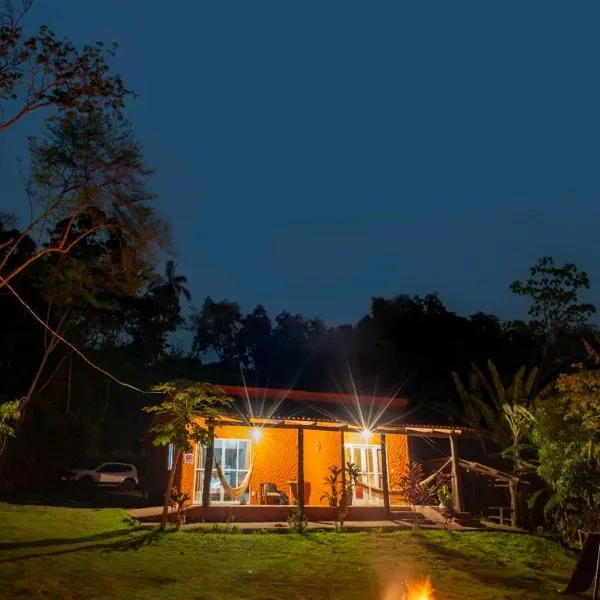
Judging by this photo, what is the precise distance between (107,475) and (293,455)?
520 inches

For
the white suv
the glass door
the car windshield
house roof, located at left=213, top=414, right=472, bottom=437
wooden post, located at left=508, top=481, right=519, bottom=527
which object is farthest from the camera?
the car windshield

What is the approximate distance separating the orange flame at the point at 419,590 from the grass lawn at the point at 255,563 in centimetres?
16

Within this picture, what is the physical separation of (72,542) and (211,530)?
9.56ft

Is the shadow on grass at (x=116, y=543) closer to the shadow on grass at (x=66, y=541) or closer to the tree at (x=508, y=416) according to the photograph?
the shadow on grass at (x=66, y=541)

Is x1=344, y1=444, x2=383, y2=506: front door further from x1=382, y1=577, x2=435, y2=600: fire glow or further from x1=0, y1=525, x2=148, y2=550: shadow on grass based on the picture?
x1=382, y1=577, x2=435, y2=600: fire glow

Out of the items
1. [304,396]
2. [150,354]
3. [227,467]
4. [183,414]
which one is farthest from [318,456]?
[150,354]

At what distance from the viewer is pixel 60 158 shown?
39.3 feet

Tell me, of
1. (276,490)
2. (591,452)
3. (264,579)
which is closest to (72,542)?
(264,579)

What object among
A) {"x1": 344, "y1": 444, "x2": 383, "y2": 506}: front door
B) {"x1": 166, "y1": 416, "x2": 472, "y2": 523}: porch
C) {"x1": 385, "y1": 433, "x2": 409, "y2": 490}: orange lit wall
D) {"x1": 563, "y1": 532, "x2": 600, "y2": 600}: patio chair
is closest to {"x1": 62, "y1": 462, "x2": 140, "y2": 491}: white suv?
{"x1": 166, "y1": 416, "x2": 472, "y2": 523}: porch

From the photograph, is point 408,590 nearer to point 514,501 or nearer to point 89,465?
point 514,501

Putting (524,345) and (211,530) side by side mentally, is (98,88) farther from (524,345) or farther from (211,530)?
(524,345)

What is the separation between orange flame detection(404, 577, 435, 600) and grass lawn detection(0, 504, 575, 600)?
0.53 ft

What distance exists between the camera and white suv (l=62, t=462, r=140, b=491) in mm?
26453

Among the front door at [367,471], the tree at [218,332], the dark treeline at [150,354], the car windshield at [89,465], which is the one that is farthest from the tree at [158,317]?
the front door at [367,471]
